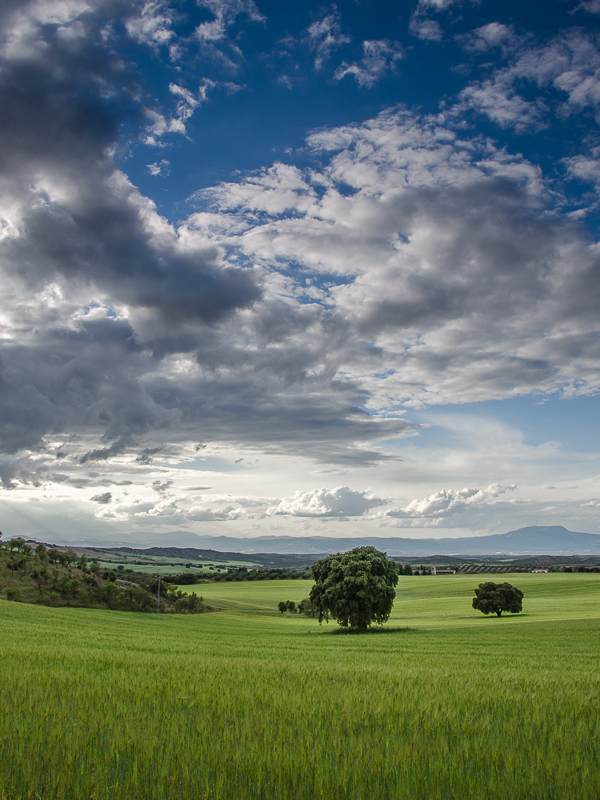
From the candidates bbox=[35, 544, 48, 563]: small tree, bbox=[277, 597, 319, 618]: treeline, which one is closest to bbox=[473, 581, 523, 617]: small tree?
bbox=[277, 597, 319, 618]: treeline

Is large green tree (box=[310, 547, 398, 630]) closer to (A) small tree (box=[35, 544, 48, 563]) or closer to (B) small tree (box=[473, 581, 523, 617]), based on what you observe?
(B) small tree (box=[473, 581, 523, 617])

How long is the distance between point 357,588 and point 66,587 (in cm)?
5385

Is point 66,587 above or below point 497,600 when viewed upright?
above

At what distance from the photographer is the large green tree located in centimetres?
5194

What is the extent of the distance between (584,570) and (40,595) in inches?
7550

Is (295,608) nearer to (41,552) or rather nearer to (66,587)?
(66,587)

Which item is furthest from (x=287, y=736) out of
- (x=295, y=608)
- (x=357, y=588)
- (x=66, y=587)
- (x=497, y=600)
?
(x=295, y=608)

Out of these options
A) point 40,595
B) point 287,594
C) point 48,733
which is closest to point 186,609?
point 40,595

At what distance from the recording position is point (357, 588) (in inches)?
2051

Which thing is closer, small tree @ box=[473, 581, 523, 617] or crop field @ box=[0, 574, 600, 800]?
crop field @ box=[0, 574, 600, 800]

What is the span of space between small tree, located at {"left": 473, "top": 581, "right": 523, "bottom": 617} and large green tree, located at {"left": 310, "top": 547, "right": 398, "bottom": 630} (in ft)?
111

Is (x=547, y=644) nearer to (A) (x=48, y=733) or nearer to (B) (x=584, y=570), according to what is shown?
(A) (x=48, y=733)

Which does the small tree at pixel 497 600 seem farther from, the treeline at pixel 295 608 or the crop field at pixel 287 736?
the crop field at pixel 287 736

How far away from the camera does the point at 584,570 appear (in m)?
190
